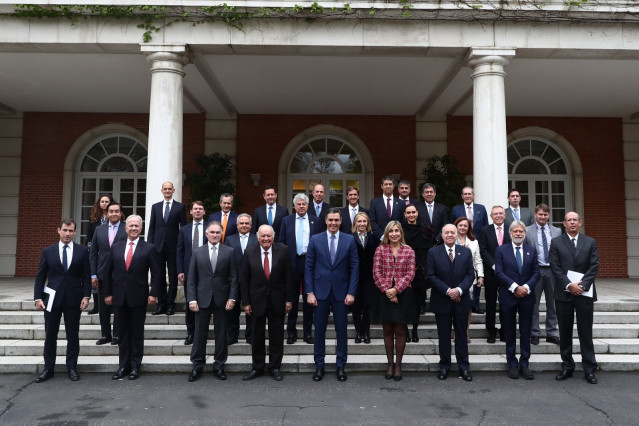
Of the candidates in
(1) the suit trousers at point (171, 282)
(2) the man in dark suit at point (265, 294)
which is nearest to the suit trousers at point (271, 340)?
(2) the man in dark suit at point (265, 294)

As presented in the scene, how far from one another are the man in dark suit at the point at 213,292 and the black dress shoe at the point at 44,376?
58.0 inches

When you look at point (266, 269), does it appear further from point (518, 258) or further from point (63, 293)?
point (518, 258)

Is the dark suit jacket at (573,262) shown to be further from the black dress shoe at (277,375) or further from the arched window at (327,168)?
the arched window at (327,168)

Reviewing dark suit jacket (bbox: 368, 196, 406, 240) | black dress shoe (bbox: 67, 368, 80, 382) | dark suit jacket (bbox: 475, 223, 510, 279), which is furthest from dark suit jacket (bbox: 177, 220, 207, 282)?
dark suit jacket (bbox: 475, 223, 510, 279)

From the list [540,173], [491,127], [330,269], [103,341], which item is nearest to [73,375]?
[103,341]

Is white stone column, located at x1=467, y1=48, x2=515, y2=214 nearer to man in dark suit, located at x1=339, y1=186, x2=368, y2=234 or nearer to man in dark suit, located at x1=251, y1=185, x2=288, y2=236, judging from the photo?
man in dark suit, located at x1=339, y1=186, x2=368, y2=234

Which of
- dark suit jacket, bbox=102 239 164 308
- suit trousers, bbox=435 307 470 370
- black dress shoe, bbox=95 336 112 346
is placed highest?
dark suit jacket, bbox=102 239 164 308

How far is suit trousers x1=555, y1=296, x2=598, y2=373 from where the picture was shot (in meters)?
4.91

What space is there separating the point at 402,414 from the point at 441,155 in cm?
917

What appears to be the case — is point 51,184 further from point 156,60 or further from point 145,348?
point 145,348

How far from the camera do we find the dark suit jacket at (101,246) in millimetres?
5773

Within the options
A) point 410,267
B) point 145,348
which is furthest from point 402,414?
point 145,348

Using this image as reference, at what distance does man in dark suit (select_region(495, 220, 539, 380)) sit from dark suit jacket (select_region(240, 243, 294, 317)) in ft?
7.58

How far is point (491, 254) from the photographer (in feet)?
19.1
